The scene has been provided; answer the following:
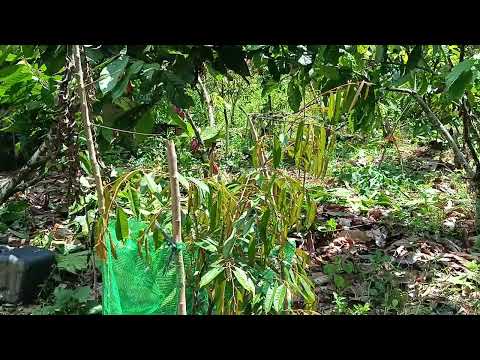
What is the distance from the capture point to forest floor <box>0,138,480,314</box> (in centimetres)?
301

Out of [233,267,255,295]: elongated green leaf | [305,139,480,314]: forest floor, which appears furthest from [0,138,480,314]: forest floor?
[233,267,255,295]: elongated green leaf

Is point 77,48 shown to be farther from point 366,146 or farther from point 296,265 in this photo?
point 366,146

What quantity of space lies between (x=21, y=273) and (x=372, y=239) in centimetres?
199

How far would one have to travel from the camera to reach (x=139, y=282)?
218 centimetres

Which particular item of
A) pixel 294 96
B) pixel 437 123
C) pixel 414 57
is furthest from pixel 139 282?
pixel 437 123

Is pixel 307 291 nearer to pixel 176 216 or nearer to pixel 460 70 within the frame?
pixel 176 216

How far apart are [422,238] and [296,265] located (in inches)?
76.0

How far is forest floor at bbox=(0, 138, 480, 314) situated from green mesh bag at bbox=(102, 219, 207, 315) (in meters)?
0.65

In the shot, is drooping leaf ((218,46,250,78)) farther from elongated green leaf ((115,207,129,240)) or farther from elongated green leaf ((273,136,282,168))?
elongated green leaf ((115,207,129,240))

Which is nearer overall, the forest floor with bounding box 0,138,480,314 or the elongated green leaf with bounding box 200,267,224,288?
the elongated green leaf with bounding box 200,267,224,288

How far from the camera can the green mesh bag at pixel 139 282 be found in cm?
208

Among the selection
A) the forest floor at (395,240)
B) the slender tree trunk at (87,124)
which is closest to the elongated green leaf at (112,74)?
the slender tree trunk at (87,124)
